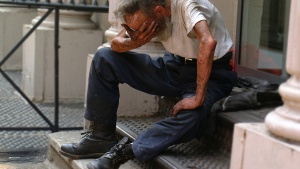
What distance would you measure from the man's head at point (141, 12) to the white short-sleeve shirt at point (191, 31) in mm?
89

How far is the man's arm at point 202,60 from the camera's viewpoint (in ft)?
12.1

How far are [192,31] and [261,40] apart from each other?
139cm

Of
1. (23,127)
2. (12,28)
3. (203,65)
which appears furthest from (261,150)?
(12,28)

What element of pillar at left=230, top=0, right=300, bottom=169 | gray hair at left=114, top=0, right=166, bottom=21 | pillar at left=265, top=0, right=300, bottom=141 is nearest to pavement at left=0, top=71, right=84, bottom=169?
gray hair at left=114, top=0, right=166, bottom=21

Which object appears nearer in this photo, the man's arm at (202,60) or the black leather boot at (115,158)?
the man's arm at (202,60)

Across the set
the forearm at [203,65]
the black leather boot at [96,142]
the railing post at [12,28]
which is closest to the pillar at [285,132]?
the forearm at [203,65]

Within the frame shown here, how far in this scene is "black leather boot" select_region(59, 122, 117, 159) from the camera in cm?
445

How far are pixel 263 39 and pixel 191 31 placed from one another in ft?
4.58

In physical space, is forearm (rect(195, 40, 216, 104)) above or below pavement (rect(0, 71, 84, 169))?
above

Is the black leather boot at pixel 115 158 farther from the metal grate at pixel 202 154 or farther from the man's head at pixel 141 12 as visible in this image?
the man's head at pixel 141 12

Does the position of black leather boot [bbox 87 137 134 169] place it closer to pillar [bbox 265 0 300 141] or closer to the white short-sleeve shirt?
the white short-sleeve shirt

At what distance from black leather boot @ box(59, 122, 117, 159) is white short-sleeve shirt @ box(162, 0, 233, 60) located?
0.75m

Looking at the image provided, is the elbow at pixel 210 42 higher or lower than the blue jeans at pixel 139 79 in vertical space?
higher

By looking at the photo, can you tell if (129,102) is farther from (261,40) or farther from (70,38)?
(70,38)
